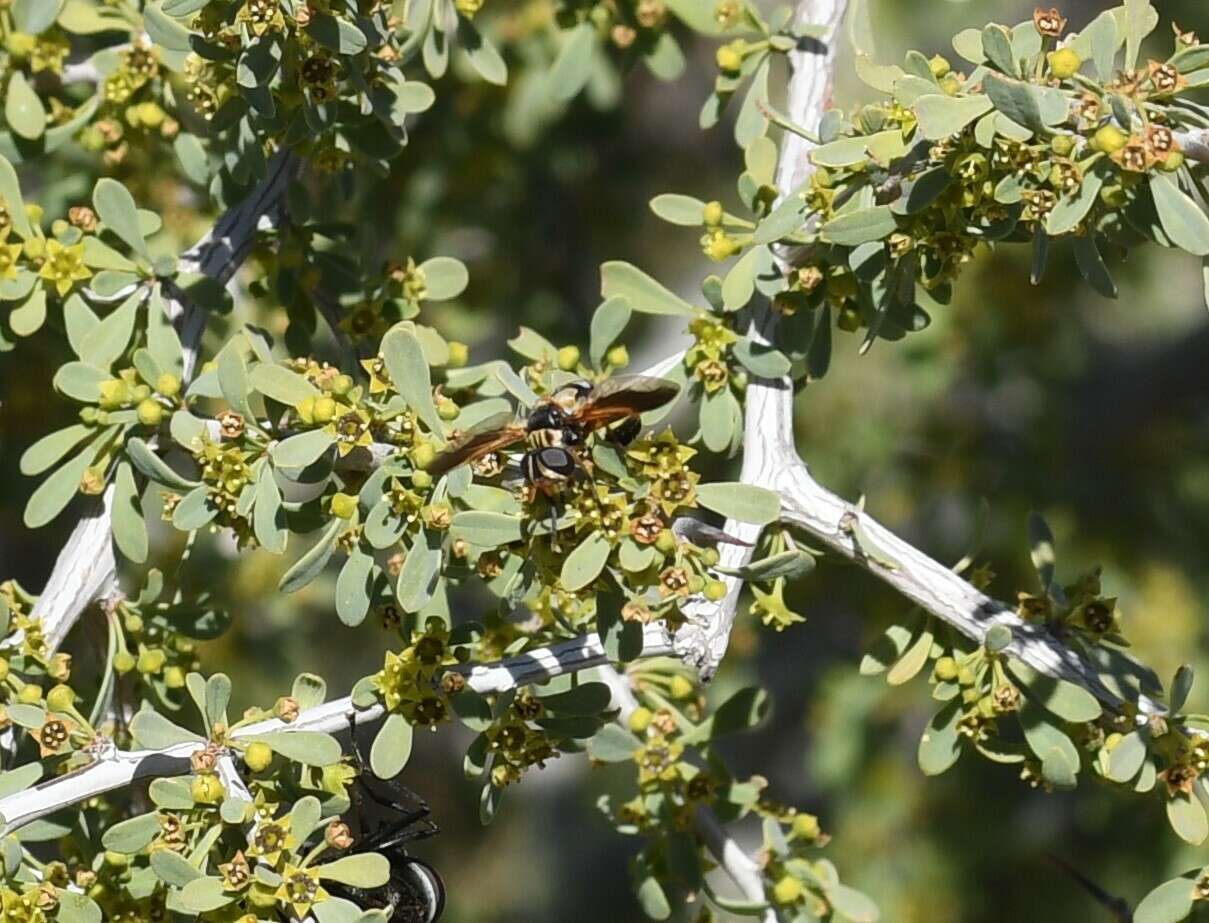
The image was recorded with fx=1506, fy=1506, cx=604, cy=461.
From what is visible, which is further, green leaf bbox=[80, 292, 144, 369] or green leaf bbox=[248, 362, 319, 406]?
green leaf bbox=[80, 292, 144, 369]

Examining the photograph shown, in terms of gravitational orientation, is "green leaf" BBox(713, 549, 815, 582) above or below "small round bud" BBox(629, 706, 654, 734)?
above

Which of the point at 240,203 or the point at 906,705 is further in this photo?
the point at 906,705

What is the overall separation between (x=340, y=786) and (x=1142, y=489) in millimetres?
2623

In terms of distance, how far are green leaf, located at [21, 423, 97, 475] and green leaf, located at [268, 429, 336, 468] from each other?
430 mm

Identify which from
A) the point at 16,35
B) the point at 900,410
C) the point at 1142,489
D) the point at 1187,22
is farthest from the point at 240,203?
the point at 1187,22

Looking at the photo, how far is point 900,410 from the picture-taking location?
380 centimetres

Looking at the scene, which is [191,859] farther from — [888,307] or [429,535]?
[888,307]

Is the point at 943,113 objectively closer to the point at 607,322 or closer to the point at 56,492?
the point at 607,322

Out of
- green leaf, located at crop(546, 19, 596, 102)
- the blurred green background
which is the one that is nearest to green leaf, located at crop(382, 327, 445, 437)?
green leaf, located at crop(546, 19, 596, 102)

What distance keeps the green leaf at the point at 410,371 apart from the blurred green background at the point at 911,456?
1.31m

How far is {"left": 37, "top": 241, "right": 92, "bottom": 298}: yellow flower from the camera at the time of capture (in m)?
1.99

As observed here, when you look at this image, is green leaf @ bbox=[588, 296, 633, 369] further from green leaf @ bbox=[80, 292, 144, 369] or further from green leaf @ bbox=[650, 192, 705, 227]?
green leaf @ bbox=[80, 292, 144, 369]

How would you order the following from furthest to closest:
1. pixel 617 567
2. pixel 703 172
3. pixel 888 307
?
pixel 703 172 < pixel 888 307 < pixel 617 567

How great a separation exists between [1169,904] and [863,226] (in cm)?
90
